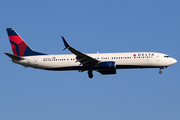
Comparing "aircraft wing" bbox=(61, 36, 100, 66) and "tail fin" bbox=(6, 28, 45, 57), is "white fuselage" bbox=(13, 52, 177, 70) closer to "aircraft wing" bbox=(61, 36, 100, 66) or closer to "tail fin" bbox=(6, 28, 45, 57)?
"aircraft wing" bbox=(61, 36, 100, 66)

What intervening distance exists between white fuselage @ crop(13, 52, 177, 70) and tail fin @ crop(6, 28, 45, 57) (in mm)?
2051

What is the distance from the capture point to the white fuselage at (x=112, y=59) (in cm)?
5034

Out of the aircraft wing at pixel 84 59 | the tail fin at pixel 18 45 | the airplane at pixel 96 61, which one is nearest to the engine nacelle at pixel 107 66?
the airplane at pixel 96 61

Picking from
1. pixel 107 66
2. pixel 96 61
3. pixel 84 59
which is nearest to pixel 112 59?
pixel 107 66

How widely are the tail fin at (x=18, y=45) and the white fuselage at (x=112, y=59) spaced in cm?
205

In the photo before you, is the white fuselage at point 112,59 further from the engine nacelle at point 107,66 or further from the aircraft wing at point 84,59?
the engine nacelle at point 107,66

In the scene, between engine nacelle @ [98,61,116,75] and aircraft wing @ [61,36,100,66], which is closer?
aircraft wing @ [61,36,100,66]

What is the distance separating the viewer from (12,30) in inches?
2229

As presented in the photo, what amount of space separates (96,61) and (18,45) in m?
14.9

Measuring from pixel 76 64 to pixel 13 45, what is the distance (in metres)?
12.5

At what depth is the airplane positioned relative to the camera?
4975 centimetres

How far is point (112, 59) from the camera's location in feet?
166

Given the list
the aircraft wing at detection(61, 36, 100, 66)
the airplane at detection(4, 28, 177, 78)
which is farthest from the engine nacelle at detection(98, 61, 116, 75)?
the aircraft wing at detection(61, 36, 100, 66)

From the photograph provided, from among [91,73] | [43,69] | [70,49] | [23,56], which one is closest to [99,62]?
[91,73]
